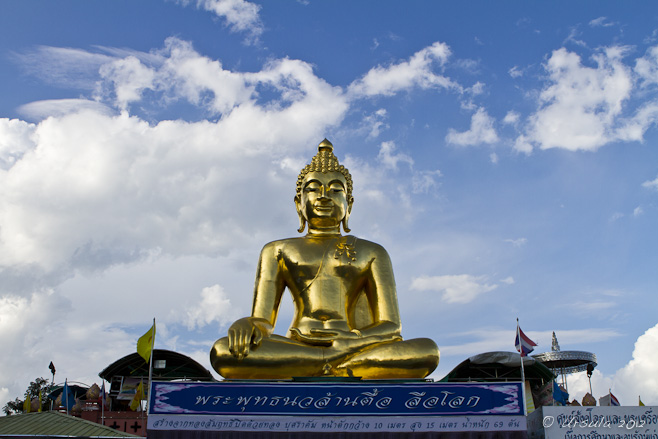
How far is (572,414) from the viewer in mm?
8203

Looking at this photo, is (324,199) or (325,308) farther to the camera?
(324,199)

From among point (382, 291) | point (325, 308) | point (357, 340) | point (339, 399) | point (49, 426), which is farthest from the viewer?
point (49, 426)

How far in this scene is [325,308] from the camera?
33.6 ft

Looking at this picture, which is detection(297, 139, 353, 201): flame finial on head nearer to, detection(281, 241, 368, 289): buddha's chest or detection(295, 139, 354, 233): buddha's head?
detection(295, 139, 354, 233): buddha's head

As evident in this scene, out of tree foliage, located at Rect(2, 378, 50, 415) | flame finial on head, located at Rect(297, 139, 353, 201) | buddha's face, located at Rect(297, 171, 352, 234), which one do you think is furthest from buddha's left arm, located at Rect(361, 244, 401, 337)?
tree foliage, located at Rect(2, 378, 50, 415)

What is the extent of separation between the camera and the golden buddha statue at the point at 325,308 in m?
8.92

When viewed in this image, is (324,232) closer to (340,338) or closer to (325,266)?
(325,266)

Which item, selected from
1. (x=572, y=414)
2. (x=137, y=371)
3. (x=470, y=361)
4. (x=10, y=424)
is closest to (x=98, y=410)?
(x=137, y=371)

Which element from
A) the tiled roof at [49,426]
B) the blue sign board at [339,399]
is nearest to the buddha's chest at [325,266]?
the blue sign board at [339,399]

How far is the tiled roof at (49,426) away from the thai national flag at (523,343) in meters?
6.87

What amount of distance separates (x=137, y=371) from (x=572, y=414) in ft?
55.5

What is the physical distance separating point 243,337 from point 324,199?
3026mm

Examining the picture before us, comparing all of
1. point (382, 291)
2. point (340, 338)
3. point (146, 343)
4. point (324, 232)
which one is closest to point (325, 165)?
point (324, 232)

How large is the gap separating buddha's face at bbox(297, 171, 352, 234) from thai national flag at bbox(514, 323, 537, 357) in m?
3.55
